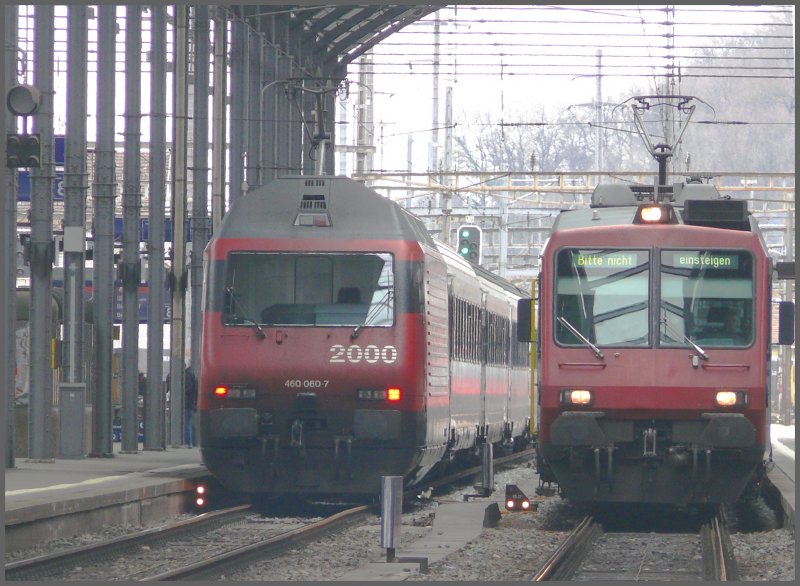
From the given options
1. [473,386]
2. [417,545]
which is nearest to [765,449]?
[417,545]

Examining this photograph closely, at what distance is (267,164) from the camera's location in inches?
1499

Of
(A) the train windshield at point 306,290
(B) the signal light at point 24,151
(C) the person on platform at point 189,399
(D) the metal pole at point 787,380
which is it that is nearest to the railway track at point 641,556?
(A) the train windshield at point 306,290

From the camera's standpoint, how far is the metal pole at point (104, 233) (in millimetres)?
25234

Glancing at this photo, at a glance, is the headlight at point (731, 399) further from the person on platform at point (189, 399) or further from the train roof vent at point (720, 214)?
the person on platform at point (189, 399)

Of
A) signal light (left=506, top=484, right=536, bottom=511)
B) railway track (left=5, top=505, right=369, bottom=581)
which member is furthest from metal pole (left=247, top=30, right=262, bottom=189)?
railway track (left=5, top=505, right=369, bottom=581)

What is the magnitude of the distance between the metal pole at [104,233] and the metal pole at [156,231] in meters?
2.06

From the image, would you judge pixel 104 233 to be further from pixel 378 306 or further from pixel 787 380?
pixel 787 380

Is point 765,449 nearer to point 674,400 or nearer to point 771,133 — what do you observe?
point 674,400

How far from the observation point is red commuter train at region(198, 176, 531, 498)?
1738 cm

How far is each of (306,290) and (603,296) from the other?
10.9ft

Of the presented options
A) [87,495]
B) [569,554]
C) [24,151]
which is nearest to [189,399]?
[24,151]

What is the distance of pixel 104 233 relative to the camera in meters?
25.9

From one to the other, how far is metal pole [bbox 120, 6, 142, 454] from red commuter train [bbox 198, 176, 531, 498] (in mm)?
8844

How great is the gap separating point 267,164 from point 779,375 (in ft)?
123
